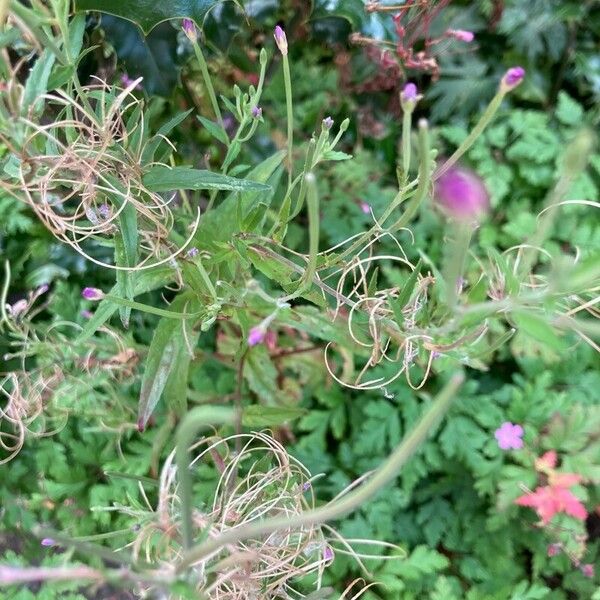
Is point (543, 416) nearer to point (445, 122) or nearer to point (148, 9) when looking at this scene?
point (445, 122)

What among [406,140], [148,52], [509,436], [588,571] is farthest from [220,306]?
[588,571]

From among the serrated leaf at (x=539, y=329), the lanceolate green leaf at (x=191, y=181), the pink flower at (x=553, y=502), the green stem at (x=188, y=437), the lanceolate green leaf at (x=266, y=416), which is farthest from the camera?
the pink flower at (x=553, y=502)

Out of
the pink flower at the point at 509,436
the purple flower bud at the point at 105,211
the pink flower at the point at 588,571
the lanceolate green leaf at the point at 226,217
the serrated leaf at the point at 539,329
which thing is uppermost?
the serrated leaf at the point at 539,329

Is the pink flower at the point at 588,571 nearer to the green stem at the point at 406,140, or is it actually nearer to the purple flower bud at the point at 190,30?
the green stem at the point at 406,140

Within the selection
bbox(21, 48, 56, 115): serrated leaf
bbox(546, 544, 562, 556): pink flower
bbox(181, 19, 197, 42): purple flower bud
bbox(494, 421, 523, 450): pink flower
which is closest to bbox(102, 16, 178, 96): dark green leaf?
bbox(181, 19, 197, 42): purple flower bud

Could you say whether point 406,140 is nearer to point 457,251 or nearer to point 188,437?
point 457,251

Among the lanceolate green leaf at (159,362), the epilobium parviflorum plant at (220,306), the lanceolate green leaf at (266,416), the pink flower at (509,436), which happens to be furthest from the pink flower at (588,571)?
the lanceolate green leaf at (159,362)

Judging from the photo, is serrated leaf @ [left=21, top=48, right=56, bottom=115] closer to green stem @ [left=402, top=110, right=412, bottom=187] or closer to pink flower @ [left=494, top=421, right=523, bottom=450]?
green stem @ [left=402, top=110, right=412, bottom=187]
